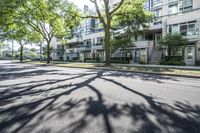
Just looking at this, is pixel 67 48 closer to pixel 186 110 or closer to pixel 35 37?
pixel 35 37

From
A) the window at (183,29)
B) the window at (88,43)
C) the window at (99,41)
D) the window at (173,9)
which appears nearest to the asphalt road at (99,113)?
the window at (183,29)

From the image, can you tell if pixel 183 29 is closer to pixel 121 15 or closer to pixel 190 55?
pixel 190 55

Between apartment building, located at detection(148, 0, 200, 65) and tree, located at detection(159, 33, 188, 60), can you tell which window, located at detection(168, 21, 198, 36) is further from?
tree, located at detection(159, 33, 188, 60)

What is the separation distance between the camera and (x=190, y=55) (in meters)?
29.6

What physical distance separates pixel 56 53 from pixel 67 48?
6.45 m

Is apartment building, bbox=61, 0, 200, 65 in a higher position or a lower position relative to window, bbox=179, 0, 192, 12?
lower

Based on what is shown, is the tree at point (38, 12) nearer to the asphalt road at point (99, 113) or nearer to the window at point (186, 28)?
the window at point (186, 28)

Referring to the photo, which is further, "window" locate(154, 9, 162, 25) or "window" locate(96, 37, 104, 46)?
"window" locate(96, 37, 104, 46)

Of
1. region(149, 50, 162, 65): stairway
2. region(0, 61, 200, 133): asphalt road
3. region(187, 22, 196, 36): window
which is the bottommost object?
region(0, 61, 200, 133): asphalt road

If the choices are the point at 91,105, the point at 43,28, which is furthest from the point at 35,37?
the point at 91,105

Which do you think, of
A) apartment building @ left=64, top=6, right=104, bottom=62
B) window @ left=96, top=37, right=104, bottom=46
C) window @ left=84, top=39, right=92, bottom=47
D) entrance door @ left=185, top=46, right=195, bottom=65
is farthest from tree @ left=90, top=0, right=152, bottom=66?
window @ left=84, top=39, right=92, bottom=47

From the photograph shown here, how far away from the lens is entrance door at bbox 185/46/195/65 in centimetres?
2928

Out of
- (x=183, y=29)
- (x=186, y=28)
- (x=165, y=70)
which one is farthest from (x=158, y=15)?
(x=165, y=70)

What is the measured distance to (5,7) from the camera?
2889 cm
